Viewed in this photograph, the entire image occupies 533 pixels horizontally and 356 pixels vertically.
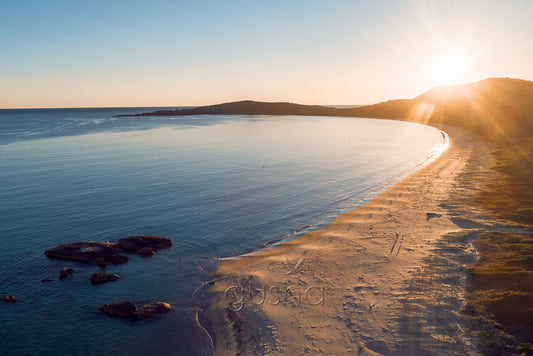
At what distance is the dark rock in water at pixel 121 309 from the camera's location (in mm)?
11078

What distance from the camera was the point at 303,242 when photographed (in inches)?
654

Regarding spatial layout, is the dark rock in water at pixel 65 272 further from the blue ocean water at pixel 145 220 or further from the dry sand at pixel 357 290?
the dry sand at pixel 357 290

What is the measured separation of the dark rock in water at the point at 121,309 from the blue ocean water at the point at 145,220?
0.25 meters

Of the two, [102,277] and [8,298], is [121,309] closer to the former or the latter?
[102,277]

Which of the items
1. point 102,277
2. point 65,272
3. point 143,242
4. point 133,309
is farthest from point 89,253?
point 133,309

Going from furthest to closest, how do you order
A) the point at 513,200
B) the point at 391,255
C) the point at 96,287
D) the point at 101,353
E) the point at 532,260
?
the point at 513,200, the point at 391,255, the point at 96,287, the point at 532,260, the point at 101,353

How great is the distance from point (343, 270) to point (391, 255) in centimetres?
278

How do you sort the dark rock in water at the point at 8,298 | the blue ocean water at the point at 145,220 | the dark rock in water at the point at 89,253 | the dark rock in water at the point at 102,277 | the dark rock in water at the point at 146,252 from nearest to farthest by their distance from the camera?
1. the blue ocean water at the point at 145,220
2. the dark rock in water at the point at 8,298
3. the dark rock in water at the point at 102,277
4. the dark rock in water at the point at 89,253
5. the dark rock in water at the point at 146,252

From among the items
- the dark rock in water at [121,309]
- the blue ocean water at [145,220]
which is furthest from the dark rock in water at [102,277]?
the dark rock in water at [121,309]

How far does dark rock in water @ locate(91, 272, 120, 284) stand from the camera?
43.0ft

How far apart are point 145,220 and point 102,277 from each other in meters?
6.93

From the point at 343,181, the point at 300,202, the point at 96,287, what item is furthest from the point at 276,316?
the point at 343,181

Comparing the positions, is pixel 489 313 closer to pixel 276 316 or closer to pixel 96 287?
pixel 276 316

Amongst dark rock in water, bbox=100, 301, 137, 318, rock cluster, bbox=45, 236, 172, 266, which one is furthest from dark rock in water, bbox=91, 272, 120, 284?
dark rock in water, bbox=100, 301, 137, 318
